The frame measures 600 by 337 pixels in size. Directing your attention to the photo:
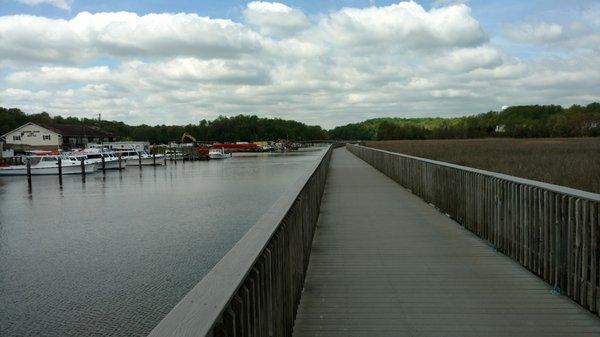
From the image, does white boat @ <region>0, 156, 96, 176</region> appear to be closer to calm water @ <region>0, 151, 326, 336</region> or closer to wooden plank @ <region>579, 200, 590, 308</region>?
calm water @ <region>0, 151, 326, 336</region>

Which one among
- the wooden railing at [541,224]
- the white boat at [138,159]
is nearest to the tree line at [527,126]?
the white boat at [138,159]

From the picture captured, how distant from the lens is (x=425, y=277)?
5.78m

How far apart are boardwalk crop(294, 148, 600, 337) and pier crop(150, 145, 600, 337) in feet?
0.04

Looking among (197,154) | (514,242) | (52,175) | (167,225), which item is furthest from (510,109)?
(514,242)

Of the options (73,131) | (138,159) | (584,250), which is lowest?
(138,159)

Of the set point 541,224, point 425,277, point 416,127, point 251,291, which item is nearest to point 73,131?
point 416,127

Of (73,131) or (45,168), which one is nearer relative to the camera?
(45,168)

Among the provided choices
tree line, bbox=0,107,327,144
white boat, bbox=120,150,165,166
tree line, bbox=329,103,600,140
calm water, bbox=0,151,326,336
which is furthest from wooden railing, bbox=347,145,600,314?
tree line, bbox=0,107,327,144

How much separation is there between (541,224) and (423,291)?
4.32 feet

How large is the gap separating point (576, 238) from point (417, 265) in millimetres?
2012

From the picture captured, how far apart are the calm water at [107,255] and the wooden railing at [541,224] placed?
15.9ft

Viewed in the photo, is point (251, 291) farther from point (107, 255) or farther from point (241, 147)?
point (241, 147)

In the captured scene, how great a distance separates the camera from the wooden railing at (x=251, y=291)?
6.79ft

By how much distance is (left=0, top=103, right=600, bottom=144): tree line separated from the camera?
67.9 metres
